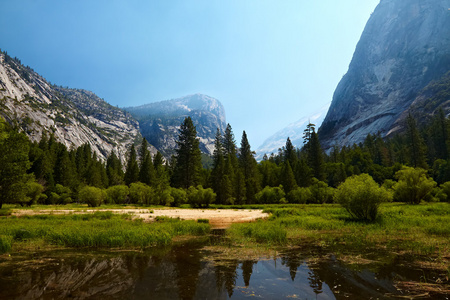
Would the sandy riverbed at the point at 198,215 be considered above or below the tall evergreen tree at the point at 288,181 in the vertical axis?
below

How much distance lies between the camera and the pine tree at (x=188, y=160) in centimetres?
6288

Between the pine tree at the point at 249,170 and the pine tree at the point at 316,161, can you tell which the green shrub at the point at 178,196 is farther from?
the pine tree at the point at 316,161

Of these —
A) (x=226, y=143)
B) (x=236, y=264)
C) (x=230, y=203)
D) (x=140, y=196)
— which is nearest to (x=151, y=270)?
(x=236, y=264)

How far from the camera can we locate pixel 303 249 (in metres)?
12.9

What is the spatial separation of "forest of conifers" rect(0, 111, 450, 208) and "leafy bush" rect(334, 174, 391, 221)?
1.33 m

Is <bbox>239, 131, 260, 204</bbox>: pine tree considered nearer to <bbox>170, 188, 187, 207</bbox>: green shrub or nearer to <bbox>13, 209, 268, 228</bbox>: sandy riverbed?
<bbox>170, 188, 187, 207</bbox>: green shrub

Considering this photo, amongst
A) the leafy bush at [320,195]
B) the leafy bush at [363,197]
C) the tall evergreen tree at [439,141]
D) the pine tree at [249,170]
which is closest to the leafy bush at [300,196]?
the leafy bush at [320,195]

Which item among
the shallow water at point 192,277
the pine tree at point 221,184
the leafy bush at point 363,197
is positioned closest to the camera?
the shallow water at point 192,277

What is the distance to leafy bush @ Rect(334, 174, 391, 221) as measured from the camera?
20.2 meters

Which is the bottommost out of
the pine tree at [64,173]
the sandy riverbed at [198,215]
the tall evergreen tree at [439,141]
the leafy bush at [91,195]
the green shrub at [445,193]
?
the sandy riverbed at [198,215]

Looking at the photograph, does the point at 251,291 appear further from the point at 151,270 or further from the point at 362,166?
the point at 362,166

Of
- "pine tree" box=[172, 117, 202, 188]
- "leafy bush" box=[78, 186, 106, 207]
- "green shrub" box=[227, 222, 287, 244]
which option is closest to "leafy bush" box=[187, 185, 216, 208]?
Answer: "pine tree" box=[172, 117, 202, 188]

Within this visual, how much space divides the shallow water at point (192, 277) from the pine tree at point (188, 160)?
168 ft

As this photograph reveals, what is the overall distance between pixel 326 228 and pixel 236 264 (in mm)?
12025
